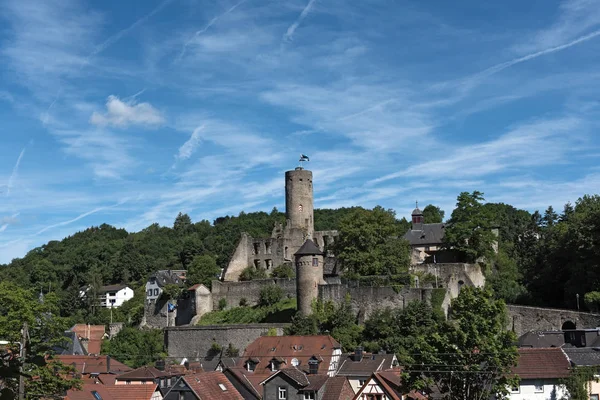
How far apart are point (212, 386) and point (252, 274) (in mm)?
22294

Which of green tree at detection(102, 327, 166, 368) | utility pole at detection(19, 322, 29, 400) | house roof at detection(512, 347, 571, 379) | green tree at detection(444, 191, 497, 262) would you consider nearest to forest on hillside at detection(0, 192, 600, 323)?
green tree at detection(444, 191, 497, 262)

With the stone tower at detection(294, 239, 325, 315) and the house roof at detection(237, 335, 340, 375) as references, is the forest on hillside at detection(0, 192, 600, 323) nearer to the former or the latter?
the stone tower at detection(294, 239, 325, 315)

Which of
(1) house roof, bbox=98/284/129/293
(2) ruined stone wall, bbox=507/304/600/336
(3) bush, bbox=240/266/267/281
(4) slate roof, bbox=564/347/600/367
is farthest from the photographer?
(1) house roof, bbox=98/284/129/293

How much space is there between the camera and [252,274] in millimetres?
62438

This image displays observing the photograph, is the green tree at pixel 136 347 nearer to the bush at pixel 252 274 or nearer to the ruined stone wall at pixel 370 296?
the bush at pixel 252 274

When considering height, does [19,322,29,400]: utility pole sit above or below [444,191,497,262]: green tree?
below

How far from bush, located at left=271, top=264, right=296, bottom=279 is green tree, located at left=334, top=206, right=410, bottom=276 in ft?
18.0

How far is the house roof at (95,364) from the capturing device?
1950 inches

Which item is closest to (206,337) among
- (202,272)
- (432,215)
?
(202,272)

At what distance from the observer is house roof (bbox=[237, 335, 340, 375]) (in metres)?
45.5

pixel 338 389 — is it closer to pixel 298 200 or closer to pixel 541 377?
pixel 541 377

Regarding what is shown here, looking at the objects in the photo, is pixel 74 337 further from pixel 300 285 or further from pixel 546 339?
pixel 546 339

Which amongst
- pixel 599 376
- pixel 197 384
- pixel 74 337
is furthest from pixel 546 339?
pixel 74 337

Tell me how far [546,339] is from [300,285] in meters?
16.3
